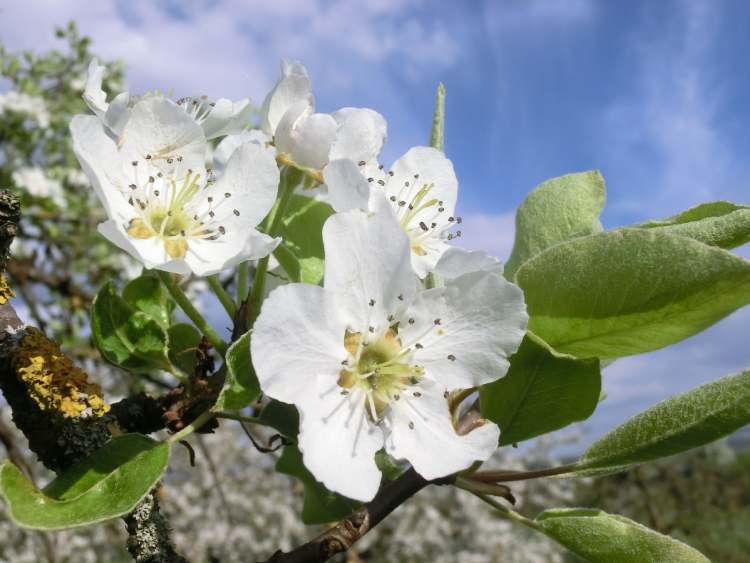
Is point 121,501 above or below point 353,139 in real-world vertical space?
below

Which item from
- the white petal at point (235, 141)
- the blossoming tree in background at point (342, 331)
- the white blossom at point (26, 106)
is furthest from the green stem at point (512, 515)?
the white blossom at point (26, 106)

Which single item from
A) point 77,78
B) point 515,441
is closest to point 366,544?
point 77,78

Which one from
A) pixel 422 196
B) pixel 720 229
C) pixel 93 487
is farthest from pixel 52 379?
pixel 720 229

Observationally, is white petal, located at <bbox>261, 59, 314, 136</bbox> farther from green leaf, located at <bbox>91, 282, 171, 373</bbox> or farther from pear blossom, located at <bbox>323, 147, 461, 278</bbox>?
green leaf, located at <bbox>91, 282, 171, 373</bbox>

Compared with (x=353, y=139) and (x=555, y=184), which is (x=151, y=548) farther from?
(x=555, y=184)

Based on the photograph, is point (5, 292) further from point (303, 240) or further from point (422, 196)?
point (422, 196)

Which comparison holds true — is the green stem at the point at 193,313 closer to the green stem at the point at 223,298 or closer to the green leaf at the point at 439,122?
the green stem at the point at 223,298

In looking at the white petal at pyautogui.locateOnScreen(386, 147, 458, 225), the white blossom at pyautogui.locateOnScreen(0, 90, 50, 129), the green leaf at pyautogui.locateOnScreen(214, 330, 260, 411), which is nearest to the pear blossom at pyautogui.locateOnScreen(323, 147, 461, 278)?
the white petal at pyautogui.locateOnScreen(386, 147, 458, 225)
